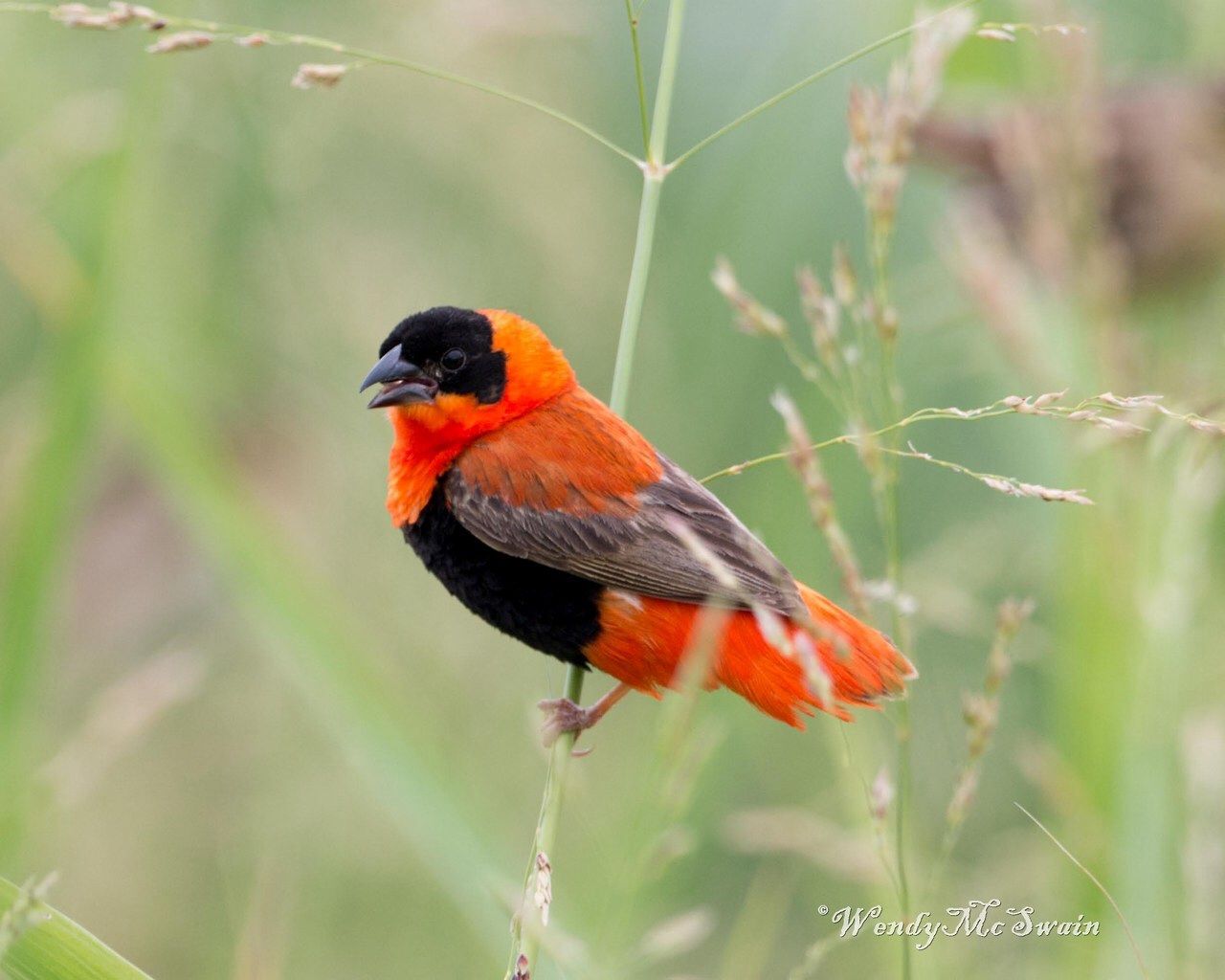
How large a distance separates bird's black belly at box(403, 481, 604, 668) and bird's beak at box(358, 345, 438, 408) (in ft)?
0.53

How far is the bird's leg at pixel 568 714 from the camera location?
209 cm

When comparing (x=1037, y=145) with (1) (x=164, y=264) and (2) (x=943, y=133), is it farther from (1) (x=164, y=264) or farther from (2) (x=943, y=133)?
(1) (x=164, y=264)

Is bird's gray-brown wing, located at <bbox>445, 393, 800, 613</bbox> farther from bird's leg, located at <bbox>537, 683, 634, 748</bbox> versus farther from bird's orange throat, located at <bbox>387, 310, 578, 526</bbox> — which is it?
bird's leg, located at <bbox>537, 683, 634, 748</bbox>

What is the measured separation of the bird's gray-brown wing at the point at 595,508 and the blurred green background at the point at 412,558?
31cm

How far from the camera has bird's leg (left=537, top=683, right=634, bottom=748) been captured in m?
2.09

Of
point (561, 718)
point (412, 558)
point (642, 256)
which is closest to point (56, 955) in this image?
point (561, 718)

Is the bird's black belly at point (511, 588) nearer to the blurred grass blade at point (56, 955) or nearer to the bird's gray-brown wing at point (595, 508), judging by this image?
the bird's gray-brown wing at point (595, 508)

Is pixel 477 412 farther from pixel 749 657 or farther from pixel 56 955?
pixel 56 955

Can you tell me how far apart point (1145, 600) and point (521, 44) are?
113 inches

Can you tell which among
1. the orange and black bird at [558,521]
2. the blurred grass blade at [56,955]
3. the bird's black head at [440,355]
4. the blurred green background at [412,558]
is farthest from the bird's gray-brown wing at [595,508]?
the blurred grass blade at [56,955]

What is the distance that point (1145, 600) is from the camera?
2338 millimetres

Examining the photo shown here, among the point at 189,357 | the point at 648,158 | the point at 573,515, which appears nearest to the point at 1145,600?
the point at 573,515

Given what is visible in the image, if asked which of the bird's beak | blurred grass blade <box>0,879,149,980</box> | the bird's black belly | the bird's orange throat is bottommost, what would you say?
the bird's black belly

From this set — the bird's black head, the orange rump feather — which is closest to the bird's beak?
the bird's black head
